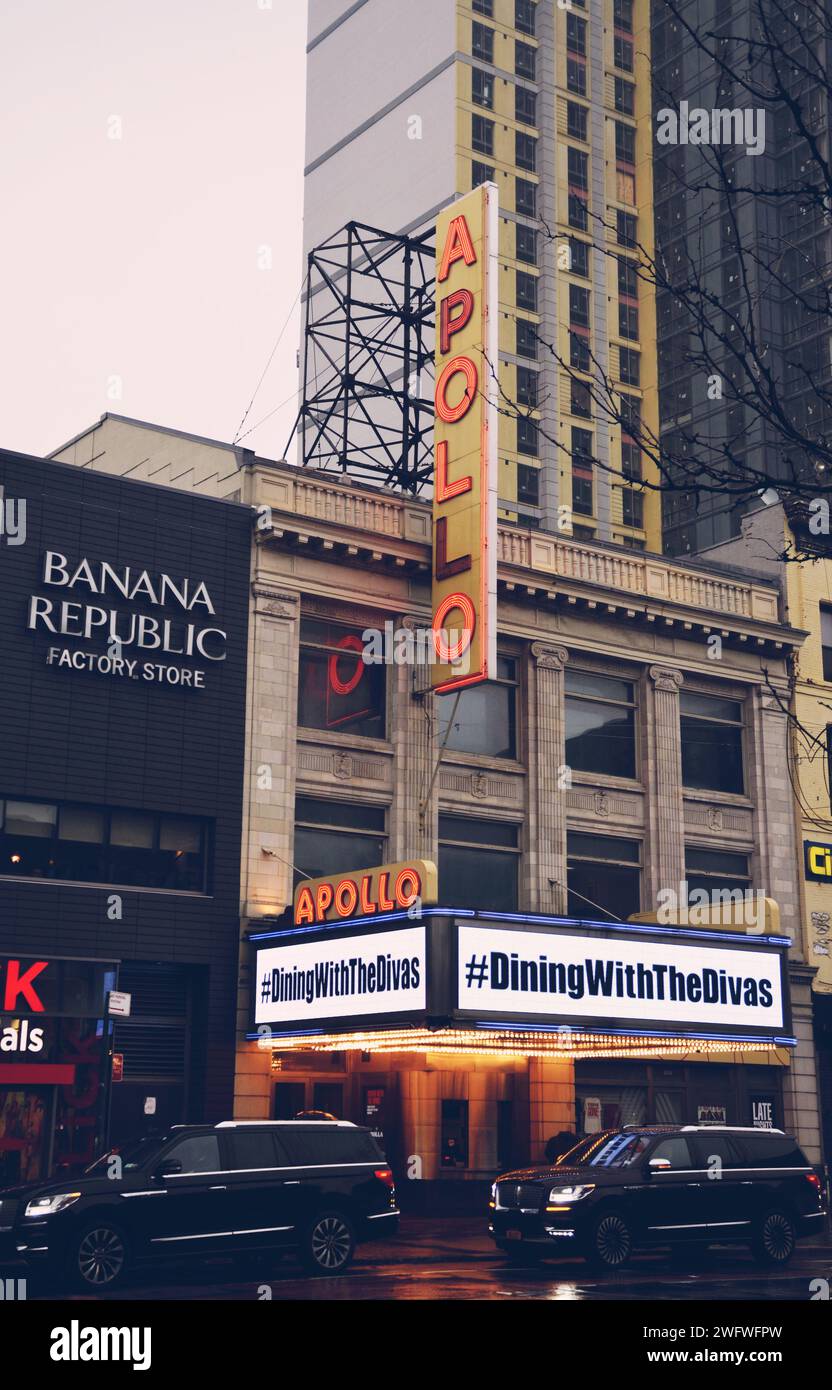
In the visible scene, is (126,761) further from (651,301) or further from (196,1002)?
(651,301)

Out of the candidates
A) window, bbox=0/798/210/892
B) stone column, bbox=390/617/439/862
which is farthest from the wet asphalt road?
stone column, bbox=390/617/439/862

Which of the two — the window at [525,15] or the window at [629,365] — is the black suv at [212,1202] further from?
the window at [525,15]

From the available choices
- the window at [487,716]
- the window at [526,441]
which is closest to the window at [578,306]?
the window at [526,441]

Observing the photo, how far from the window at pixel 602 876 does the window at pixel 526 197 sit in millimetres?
50985

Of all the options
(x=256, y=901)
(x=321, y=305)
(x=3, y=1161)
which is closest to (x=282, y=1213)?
(x=3, y=1161)

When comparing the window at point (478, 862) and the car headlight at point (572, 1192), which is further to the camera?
the window at point (478, 862)

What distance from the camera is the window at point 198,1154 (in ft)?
69.6

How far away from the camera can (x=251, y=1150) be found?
21797 millimetres

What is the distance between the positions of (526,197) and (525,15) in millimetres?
10626

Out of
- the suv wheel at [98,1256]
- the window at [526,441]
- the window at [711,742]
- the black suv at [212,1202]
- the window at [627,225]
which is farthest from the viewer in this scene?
the window at [627,225]

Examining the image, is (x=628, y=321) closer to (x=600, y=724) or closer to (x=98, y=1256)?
(x=600, y=724)

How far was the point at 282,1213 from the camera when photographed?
21484mm

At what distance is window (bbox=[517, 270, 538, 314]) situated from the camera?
8169 centimetres

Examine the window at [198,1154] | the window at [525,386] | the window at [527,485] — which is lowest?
the window at [198,1154]
